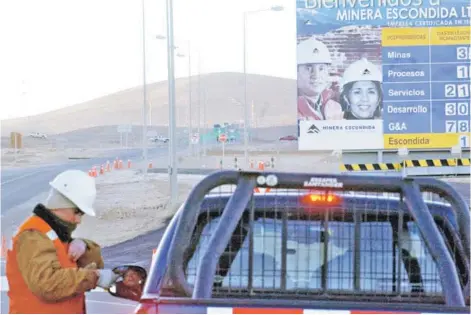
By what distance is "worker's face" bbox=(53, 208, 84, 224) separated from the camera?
5.46 metres

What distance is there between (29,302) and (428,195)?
2178mm

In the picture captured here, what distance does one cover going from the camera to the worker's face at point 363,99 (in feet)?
70.9

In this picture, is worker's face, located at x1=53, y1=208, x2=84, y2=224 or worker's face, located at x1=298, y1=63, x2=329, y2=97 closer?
worker's face, located at x1=53, y1=208, x2=84, y2=224

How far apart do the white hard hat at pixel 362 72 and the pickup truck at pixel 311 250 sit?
51.7 ft

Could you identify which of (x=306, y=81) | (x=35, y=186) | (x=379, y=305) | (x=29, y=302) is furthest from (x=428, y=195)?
(x=35, y=186)

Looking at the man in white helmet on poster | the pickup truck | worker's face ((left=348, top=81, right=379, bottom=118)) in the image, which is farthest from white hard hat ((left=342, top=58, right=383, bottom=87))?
the pickup truck

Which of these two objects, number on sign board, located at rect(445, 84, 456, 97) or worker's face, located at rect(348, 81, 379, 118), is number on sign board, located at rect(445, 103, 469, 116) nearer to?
number on sign board, located at rect(445, 84, 456, 97)

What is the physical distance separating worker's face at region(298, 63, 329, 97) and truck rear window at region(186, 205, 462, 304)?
15.9 meters

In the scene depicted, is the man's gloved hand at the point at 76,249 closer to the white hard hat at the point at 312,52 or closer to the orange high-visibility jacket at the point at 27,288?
the orange high-visibility jacket at the point at 27,288

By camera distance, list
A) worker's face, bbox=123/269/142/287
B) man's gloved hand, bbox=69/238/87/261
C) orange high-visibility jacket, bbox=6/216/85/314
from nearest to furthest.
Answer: orange high-visibility jacket, bbox=6/216/85/314, man's gloved hand, bbox=69/238/87/261, worker's face, bbox=123/269/142/287

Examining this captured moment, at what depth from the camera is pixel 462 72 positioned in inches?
854

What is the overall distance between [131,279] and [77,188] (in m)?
0.68

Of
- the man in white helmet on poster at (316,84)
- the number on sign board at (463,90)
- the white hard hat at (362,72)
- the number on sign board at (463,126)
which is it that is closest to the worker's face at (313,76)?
the man in white helmet on poster at (316,84)

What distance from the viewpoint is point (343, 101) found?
2161 cm
